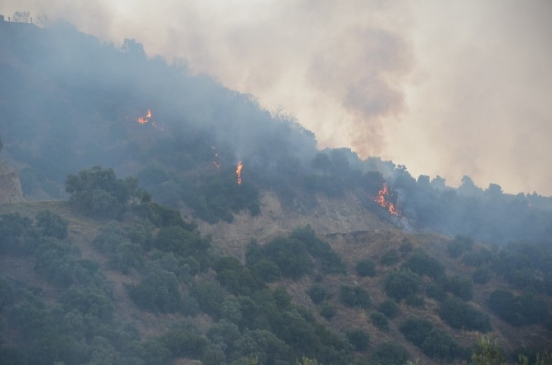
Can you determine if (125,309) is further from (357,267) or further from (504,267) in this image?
(504,267)

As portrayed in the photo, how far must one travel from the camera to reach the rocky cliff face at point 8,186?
266 ft

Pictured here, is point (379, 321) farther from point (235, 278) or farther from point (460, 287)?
point (235, 278)

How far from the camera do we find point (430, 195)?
139625 millimetres

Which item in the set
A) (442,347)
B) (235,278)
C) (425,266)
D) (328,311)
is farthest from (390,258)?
(235,278)

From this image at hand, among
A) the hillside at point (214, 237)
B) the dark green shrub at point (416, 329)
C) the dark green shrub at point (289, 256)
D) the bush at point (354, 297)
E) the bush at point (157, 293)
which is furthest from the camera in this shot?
the dark green shrub at point (289, 256)

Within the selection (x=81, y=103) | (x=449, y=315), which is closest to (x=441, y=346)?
(x=449, y=315)

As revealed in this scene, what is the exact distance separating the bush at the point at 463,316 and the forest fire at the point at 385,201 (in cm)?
5041

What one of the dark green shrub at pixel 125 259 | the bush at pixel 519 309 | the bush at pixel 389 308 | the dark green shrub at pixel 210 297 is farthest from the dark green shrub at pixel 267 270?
the bush at pixel 519 309

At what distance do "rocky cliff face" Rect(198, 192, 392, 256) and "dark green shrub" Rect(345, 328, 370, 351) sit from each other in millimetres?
33751

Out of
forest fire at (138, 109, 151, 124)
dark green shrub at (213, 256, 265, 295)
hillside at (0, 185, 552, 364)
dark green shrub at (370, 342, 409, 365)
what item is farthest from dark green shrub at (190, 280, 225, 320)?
forest fire at (138, 109, 151, 124)

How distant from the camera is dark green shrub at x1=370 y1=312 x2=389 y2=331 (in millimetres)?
75312

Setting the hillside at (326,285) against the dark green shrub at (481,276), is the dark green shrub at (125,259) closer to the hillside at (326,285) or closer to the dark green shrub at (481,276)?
the hillside at (326,285)

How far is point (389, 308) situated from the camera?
79312 millimetres

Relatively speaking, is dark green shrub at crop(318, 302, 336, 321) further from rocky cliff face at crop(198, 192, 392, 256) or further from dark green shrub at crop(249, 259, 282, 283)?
rocky cliff face at crop(198, 192, 392, 256)
